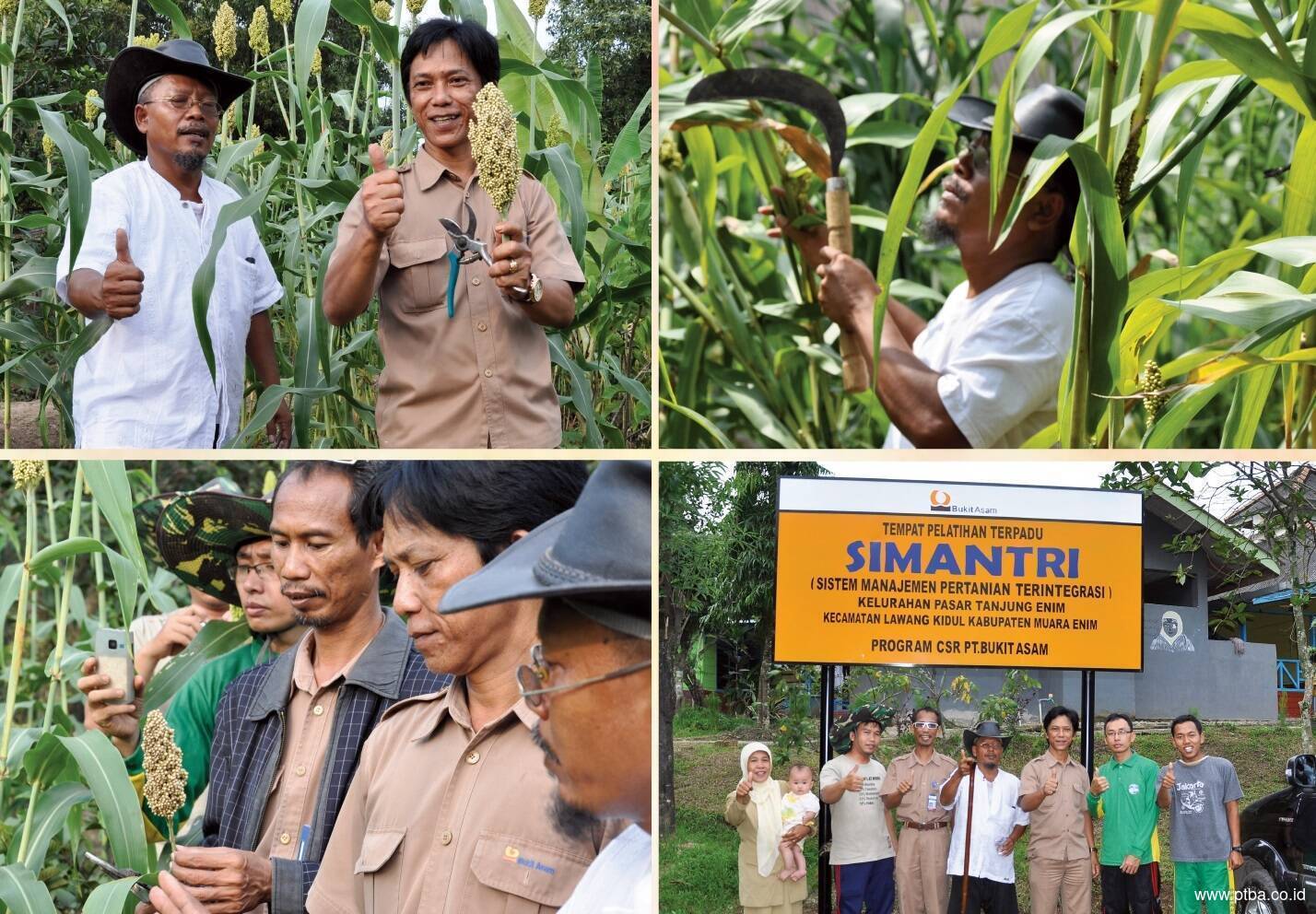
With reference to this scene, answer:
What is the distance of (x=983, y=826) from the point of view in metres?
2.14

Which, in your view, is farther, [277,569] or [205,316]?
[277,569]

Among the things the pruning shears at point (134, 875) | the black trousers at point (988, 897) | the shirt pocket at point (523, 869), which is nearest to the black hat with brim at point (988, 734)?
the black trousers at point (988, 897)

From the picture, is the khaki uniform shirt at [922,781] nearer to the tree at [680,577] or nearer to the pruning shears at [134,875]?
the tree at [680,577]

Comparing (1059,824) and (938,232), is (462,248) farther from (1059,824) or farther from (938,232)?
(1059,824)

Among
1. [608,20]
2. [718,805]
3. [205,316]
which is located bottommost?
[718,805]

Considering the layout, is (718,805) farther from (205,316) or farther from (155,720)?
(205,316)

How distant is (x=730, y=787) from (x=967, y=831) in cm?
40

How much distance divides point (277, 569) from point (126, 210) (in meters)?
0.62

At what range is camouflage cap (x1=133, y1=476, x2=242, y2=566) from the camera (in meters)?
2.14

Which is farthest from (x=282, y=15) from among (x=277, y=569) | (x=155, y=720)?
(x=155, y=720)

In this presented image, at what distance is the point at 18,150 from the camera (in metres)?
2.13

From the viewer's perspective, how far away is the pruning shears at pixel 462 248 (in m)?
1.98

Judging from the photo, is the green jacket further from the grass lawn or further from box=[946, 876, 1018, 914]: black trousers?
box=[946, 876, 1018, 914]: black trousers

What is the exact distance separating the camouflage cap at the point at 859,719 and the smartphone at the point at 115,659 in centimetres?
117
